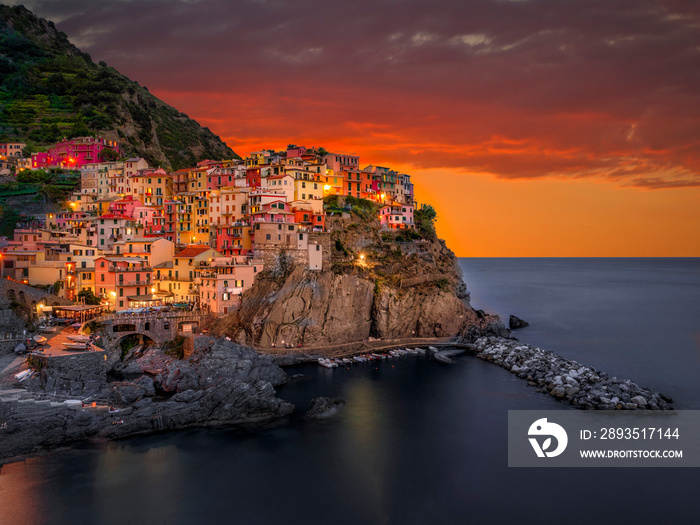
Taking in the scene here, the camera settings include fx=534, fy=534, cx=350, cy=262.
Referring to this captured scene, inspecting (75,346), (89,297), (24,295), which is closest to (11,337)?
(24,295)

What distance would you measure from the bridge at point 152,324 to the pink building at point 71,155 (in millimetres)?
37313

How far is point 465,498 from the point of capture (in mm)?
24000

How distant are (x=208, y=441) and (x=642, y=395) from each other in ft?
87.8

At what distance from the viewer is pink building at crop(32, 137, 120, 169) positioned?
232 feet

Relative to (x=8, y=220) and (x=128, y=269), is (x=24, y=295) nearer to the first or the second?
(x=128, y=269)

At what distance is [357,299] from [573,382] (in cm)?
2053

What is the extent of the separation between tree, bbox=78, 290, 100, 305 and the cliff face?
10189mm

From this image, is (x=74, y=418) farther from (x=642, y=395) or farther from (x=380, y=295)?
(x=642, y=395)

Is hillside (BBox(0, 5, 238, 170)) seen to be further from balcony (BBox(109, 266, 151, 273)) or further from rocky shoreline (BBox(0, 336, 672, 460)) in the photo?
rocky shoreline (BBox(0, 336, 672, 460))

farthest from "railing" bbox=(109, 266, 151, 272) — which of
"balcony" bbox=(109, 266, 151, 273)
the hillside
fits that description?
the hillside

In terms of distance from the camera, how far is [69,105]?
A: 87062 mm

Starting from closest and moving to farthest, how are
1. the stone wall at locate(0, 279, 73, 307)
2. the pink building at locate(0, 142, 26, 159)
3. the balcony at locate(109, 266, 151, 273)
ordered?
the stone wall at locate(0, 279, 73, 307) < the balcony at locate(109, 266, 151, 273) < the pink building at locate(0, 142, 26, 159)

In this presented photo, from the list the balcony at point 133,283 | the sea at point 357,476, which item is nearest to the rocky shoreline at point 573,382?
the sea at point 357,476

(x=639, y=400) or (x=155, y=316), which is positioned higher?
(x=155, y=316)
